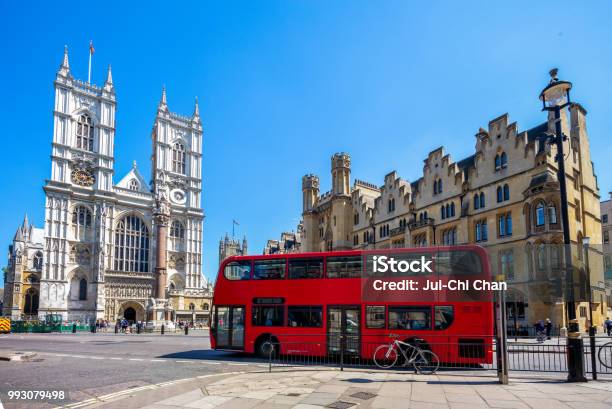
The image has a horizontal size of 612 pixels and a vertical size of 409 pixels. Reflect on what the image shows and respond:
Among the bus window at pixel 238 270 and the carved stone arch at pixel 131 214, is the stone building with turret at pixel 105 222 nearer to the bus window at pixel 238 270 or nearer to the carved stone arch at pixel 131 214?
the carved stone arch at pixel 131 214

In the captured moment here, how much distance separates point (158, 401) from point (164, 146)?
253ft

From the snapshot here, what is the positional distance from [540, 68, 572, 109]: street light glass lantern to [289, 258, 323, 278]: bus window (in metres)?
8.89

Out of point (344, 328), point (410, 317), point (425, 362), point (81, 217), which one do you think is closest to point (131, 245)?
point (81, 217)

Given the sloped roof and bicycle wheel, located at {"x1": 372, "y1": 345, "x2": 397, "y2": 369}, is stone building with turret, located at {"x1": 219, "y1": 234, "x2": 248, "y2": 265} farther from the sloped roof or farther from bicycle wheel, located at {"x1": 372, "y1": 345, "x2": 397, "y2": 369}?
bicycle wheel, located at {"x1": 372, "y1": 345, "x2": 397, "y2": 369}

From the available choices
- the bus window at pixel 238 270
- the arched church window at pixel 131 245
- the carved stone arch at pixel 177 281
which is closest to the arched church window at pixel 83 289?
the arched church window at pixel 131 245

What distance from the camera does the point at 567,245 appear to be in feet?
37.5

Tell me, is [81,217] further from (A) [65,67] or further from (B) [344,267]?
(B) [344,267]

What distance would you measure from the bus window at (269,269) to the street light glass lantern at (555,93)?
1023 centimetres

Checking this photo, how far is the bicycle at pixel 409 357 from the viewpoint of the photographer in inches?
505

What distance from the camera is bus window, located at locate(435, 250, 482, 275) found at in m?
14.3

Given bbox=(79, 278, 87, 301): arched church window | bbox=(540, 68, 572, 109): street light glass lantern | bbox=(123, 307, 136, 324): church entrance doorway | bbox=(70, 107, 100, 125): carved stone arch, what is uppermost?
bbox=(70, 107, 100, 125): carved stone arch

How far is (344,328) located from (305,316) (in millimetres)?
1577

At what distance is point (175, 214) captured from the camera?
8019cm

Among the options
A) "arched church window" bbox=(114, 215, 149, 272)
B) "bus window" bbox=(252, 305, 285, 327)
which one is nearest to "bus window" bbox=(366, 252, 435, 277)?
"bus window" bbox=(252, 305, 285, 327)
